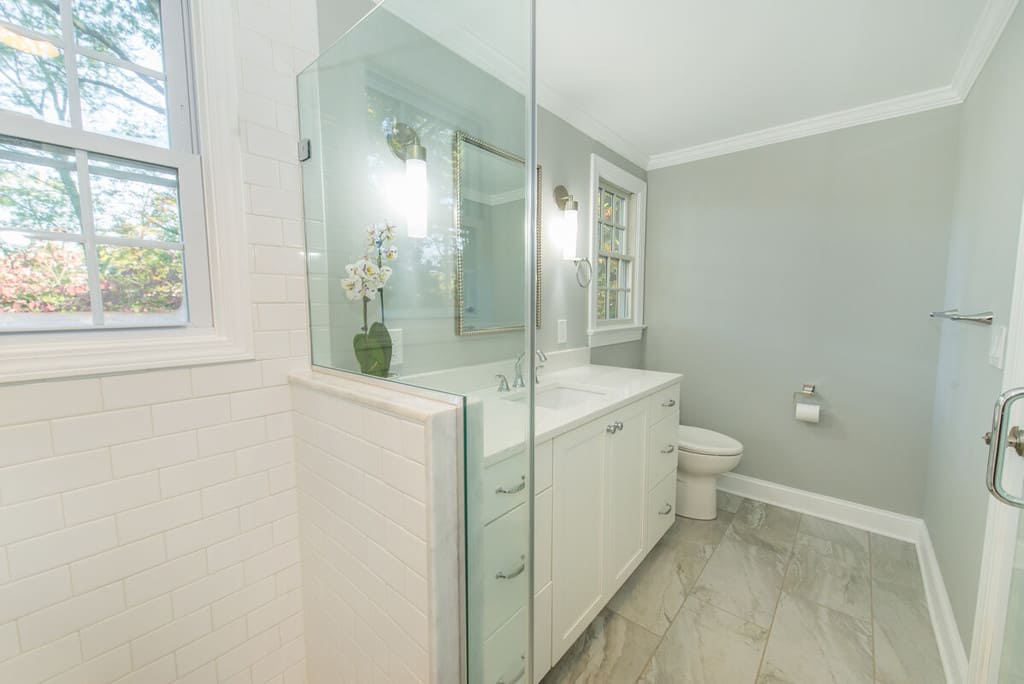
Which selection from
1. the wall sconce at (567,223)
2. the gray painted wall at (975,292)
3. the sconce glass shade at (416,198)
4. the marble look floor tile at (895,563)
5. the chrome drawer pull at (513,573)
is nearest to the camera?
the chrome drawer pull at (513,573)

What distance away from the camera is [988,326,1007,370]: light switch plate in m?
1.15

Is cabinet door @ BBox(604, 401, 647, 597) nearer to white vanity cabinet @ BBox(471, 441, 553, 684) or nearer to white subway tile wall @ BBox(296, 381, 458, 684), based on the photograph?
white vanity cabinet @ BBox(471, 441, 553, 684)

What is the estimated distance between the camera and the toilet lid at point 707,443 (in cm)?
215

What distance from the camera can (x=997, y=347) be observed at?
1.20 meters

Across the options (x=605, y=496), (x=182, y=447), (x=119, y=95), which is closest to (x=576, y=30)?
(x=119, y=95)

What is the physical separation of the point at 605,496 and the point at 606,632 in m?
0.55

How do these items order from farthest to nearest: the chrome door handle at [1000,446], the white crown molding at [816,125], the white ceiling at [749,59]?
the white crown molding at [816,125], the white ceiling at [749,59], the chrome door handle at [1000,446]

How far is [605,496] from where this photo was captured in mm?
1479

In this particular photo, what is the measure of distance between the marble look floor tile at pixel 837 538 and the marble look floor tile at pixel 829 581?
3 cm

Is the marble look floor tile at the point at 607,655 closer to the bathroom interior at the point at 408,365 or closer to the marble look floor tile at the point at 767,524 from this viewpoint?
the bathroom interior at the point at 408,365

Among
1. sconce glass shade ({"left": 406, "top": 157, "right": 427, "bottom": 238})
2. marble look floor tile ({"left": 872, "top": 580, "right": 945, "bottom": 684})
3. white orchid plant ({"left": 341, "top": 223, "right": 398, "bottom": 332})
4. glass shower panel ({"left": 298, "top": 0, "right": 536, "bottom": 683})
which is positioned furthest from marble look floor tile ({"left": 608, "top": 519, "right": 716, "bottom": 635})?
sconce glass shade ({"left": 406, "top": 157, "right": 427, "bottom": 238})

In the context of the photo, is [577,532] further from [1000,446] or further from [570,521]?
[1000,446]

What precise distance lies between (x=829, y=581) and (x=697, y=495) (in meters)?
0.66

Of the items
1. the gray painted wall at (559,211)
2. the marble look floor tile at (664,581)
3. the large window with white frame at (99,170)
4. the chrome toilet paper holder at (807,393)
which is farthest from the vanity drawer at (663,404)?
the large window with white frame at (99,170)
